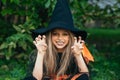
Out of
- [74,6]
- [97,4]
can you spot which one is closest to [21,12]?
[74,6]

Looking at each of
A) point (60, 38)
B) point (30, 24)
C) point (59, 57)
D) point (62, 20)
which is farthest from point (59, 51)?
point (30, 24)

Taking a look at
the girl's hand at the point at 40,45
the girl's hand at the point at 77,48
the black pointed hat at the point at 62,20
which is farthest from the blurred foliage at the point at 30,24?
the girl's hand at the point at 77,48

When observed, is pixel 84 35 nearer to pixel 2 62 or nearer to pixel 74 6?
pixel 74 6

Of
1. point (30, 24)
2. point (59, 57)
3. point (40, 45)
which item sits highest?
point (30, 24)

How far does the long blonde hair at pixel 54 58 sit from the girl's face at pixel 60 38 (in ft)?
0.14

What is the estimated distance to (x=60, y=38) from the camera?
5.80 meters

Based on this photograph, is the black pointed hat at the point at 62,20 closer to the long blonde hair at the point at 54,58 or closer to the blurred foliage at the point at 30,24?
the long blonde hair at the point at 54,58

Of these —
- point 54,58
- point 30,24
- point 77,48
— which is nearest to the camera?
point 77,48

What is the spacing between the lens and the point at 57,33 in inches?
230

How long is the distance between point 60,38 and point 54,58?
0.25m

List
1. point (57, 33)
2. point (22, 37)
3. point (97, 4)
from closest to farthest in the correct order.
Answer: point (57, 33)
point (22, 37)
point (97, 4)

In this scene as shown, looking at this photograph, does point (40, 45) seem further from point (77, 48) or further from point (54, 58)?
point (77, 48)

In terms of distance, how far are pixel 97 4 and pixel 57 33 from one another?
2508mm

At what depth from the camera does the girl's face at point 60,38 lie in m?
5.81
